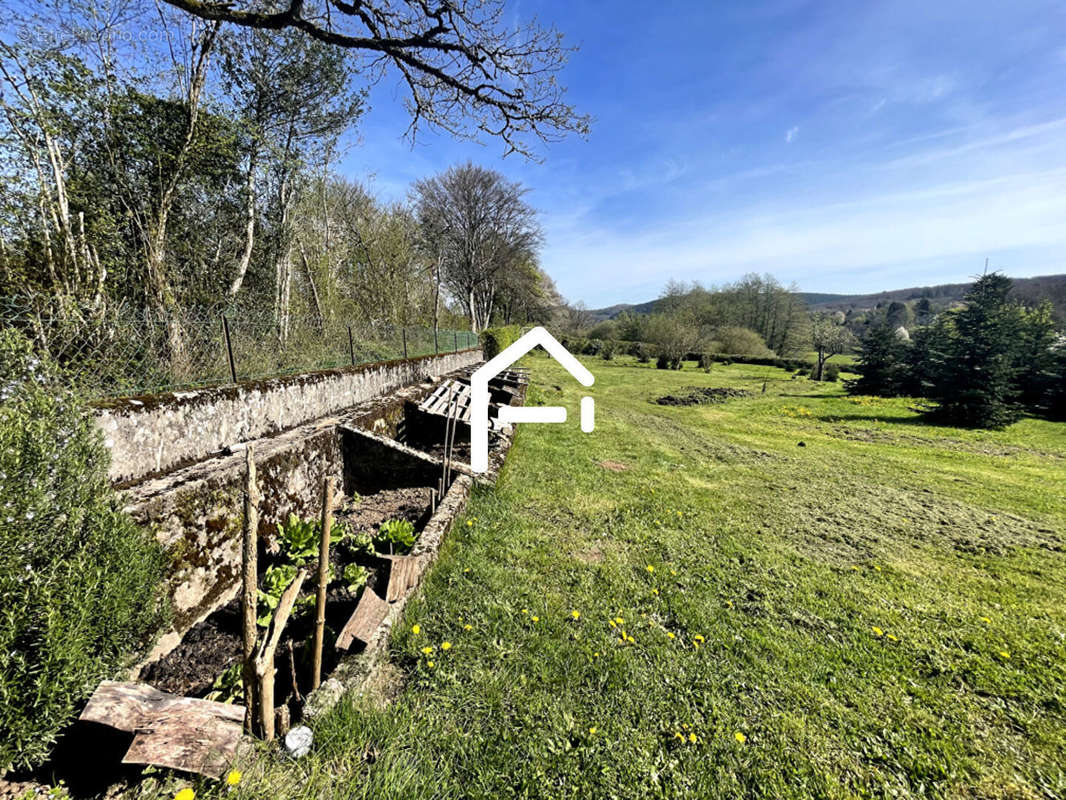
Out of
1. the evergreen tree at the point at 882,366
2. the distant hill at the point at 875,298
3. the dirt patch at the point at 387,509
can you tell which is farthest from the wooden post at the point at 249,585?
the distant hill at the point at 875,298

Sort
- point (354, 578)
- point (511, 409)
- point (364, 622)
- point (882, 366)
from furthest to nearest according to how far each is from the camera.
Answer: point (882, 366) → point (511, 409) → point (354, 578) → point (364, 622)

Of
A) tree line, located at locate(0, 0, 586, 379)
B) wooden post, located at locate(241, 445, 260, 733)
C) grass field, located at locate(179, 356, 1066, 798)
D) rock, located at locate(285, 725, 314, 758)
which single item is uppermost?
tree line, located at locate(0, 0, 586, 379)

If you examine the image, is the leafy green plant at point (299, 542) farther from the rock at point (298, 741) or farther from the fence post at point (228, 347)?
the fence post at point (228, 347)

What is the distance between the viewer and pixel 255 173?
7.79 metres

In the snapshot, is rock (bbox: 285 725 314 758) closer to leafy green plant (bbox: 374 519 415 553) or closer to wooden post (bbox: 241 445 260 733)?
wooden post (bbox: 241 445 260 733)

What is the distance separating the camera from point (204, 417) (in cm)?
323

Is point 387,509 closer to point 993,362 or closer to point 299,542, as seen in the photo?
point 299,542

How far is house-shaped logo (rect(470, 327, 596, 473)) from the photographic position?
601 centimetres

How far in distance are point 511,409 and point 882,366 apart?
970 inches

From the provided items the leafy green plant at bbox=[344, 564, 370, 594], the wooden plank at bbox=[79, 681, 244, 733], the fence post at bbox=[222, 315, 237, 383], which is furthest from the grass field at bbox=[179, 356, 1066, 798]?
the fence post at bbox=[222, 315, 237, 383]

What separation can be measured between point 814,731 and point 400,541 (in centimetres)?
302

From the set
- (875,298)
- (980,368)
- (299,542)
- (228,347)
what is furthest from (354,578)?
(875,298)

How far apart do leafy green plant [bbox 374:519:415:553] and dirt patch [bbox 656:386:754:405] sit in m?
16.3

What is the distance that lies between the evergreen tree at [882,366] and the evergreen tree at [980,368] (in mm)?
5857
